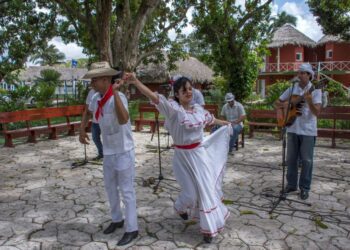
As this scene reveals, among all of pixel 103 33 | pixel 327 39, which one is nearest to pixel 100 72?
pixel 103 33

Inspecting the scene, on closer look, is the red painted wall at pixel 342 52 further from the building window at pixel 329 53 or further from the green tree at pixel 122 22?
the green tree at pixel 122 22

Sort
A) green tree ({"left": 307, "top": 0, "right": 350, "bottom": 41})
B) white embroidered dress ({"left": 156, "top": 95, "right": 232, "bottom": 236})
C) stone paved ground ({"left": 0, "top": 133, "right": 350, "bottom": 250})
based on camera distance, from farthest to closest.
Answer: green tree ({"left": 307, "top": 0, "right": 350, "bottom": 41})
stone paved ground ({"left": 0, "top": 133, "right": 350, "bottom": 250})
white embroidered dress ({"left": 156, "top": 95, "right": 232, "bottom": 236})

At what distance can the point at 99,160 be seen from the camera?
814 cm

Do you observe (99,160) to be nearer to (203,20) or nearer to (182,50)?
(203,20)

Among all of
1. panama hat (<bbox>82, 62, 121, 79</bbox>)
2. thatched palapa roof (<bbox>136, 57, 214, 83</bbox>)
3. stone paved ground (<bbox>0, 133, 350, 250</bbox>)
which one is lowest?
stone paved ground (<bbox>0, 133, 350, 250</bbox>)

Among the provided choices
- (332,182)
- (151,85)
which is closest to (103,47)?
(332,182)

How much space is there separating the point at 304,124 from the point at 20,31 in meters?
14.3

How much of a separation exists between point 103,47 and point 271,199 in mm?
7207

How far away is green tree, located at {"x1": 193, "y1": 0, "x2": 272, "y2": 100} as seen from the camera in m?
13.8

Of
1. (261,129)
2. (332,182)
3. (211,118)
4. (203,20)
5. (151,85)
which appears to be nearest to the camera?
(211,118)

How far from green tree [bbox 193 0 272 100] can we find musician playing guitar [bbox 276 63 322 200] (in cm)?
882

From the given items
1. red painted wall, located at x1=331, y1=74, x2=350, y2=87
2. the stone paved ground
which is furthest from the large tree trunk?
red painted wall, located at x1=331, y1=74, x2=350, y2=87

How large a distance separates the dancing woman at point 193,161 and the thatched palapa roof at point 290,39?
29.5 metres

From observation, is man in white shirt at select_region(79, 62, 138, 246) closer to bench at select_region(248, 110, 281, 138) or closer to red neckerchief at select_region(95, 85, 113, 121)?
red neckerchief at select_region(95, 85, 113, 121)
